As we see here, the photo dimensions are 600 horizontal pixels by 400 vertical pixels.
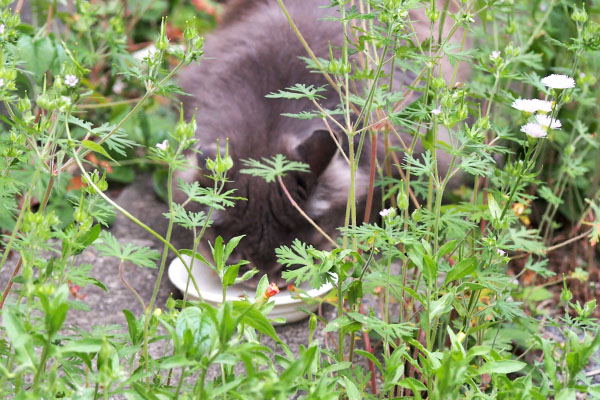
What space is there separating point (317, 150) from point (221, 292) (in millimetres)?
595

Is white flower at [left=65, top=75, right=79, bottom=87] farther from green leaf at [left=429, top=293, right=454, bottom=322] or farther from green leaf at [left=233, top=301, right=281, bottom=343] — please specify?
green leaf at [left=429, top=293, right=454, bottom=322]

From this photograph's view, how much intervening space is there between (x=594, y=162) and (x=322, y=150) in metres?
1.03

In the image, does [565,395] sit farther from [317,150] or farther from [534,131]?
[317,150]

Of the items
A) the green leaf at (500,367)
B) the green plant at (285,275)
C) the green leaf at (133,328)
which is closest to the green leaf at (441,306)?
the green plant at (285,275)

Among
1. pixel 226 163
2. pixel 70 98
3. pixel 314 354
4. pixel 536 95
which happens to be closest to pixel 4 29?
pixel 70 98

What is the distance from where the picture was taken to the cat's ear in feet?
8.61

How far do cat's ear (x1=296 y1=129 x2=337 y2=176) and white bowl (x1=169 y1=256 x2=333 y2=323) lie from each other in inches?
18.2

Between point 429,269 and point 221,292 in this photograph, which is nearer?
point 429,269

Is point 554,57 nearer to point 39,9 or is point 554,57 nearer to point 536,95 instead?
point 536,95

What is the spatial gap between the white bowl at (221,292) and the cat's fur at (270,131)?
147 mm

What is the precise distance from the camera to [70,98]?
1.31 meters

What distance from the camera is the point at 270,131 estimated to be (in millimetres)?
2859

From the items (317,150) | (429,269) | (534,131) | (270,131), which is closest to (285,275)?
(429,269)

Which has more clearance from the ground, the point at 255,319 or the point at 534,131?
the point at 534,131
